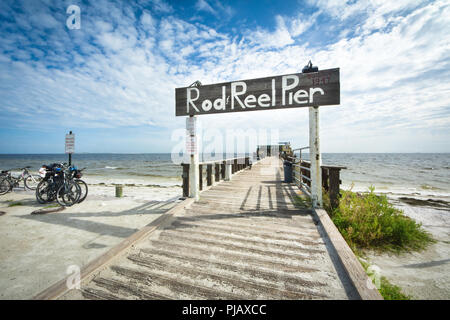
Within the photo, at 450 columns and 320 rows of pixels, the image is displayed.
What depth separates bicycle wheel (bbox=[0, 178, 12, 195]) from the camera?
9.69 meters

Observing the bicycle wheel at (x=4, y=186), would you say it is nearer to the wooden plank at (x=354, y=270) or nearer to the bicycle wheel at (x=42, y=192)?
the bicycle wheel at (x=42, y=192)

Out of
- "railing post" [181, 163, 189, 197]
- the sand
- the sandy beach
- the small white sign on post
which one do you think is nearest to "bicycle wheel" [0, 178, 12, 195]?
the sandy beach

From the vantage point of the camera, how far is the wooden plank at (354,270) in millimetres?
2033

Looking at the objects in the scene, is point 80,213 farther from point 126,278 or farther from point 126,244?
point 126,278

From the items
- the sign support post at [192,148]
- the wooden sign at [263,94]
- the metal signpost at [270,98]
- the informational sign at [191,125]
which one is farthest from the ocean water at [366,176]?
the informational sign at [191,125]

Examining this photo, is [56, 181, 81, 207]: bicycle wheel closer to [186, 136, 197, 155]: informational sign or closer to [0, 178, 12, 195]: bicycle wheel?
[186, 136, 197, 155]: informational sign

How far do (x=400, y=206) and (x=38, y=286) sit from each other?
14342 mm

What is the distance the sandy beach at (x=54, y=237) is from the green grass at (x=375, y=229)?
228 inches

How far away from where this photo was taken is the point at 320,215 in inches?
163

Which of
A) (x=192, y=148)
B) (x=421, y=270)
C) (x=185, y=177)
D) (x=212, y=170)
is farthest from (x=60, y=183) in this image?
(x=421, y=270)

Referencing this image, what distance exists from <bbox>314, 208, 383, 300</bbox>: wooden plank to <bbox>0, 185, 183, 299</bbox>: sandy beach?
4.55 meters

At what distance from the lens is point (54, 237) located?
4648 mm
